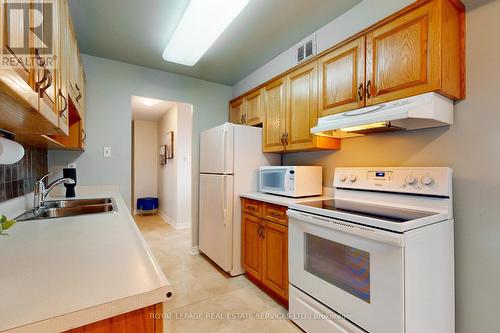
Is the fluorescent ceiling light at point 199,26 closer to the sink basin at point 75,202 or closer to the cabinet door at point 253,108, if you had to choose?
the cabinet door at point 253,108

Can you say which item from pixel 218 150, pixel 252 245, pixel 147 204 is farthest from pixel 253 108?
pixel 147 204

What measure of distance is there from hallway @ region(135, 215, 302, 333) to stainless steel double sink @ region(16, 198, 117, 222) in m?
0.96

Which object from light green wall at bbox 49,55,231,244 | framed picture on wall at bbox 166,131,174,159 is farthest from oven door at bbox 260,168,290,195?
framed picture on wall at bbox 166,131,174,159

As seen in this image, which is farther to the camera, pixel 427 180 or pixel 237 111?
pixel 237 111

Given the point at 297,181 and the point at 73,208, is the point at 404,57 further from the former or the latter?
the point at 73,208

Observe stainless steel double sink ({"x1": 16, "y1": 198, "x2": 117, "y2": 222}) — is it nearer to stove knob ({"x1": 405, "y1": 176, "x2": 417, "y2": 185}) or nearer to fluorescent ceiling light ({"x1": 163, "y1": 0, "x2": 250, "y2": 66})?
fluorescent ceiling light ({"x1": 163, "y1": 0, "x2": 250, "y2": 66})

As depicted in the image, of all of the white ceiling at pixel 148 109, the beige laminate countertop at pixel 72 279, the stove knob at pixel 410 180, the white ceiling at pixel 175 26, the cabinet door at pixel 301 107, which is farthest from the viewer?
the white ceiling at pixel 148 109

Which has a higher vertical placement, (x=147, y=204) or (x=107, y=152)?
(x=107, y=152)

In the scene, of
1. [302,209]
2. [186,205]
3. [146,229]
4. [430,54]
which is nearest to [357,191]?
[302,209]

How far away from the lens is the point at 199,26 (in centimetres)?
188

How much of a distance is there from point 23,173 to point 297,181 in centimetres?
206

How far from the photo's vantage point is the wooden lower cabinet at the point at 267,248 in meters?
2.03

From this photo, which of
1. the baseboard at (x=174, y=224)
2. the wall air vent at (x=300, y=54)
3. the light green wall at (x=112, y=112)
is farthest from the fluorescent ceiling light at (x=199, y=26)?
the baseboard at (x=174, y=224)

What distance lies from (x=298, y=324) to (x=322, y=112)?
1.63 metres
